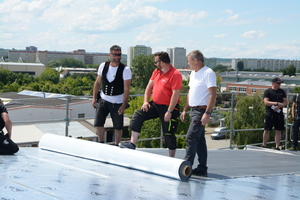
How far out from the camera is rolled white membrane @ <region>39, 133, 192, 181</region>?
3.45 meters

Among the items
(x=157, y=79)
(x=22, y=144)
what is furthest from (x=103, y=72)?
(x=22, y=144)

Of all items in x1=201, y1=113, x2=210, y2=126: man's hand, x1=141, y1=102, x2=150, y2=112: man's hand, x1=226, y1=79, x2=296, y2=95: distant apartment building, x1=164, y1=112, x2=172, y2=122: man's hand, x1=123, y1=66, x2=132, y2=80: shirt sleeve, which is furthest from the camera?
x1=226, y1=79, x2=296, y2=95: distant apartment building

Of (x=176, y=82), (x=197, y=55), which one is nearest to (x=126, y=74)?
(x=176, y=82)

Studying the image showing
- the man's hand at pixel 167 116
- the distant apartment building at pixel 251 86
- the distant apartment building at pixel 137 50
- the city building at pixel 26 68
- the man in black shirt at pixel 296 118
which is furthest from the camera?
the distant apartment building at pixel 137 50

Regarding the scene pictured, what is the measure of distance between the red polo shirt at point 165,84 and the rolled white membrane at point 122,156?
2.66 feet

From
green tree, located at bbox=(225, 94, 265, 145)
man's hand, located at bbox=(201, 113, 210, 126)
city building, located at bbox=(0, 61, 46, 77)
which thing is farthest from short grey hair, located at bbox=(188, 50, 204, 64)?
city building, located at bbox=(0, 61, 46, 77)

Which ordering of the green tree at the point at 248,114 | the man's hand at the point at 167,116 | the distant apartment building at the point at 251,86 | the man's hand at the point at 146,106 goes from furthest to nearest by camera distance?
the distant apartment building at the point at 251,86 → the green tree at the point at 248,114 → the man's hand at the point at 146,106 → the man's hand at the point at 167,116

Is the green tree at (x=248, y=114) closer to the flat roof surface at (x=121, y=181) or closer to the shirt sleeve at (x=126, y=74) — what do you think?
the shirt sleeve at (x=126, y=74)

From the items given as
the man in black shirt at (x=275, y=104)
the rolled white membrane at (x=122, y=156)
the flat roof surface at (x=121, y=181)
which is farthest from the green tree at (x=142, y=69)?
the flat roof surface at (x=121, y=181)

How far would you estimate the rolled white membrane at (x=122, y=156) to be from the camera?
3.45m

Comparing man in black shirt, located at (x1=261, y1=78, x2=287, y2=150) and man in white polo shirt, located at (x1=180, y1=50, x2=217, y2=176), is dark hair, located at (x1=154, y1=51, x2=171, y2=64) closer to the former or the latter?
man in white polo shirt, located at (x1=180, y1=50, x2=217, y2=176)

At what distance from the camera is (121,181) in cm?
320

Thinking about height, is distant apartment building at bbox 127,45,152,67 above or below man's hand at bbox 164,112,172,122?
above

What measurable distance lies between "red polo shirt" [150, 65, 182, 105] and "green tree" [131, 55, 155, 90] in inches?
2681
